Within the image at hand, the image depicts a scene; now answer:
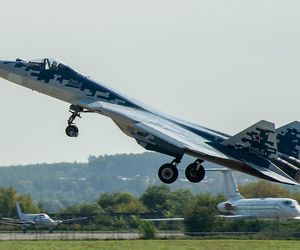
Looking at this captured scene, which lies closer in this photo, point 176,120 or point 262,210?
point 176,120

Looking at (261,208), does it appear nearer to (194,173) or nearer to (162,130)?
(194,173)

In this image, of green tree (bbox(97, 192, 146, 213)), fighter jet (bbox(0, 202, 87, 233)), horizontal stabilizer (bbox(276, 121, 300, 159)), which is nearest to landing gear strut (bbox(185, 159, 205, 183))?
horizontal stabilizer (bbox(276, 121, 300, 159))

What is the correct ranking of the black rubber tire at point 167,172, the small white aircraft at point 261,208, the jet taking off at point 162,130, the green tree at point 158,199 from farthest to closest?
the green tree at point 158,199
the small white aircraft at point 261,208
the black rubber tire at point 167,172
the jet taking off at point 162,130

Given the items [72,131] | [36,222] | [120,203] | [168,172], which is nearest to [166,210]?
[120,203]

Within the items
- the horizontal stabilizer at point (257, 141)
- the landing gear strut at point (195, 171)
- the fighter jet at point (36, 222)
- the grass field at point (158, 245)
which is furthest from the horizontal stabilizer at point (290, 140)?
the fighter jet at point (36, 222)

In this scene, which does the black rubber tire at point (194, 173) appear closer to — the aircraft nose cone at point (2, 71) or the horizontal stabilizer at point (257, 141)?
the horizontal stabilizer at point (257, 141)

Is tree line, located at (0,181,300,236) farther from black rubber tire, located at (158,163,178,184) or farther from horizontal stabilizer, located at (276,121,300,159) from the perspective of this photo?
black rubber tire, located at (158,163,178,184)

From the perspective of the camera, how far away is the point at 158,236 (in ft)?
236

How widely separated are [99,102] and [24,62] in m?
5.12

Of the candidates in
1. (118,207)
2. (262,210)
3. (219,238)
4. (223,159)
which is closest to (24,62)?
(223,159)

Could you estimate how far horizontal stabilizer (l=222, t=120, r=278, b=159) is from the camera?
46.9 metres

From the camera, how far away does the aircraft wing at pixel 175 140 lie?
47094 millimetres

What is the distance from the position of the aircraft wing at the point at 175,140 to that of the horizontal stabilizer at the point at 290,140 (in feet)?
8.52

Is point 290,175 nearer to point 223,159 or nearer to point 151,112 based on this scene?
point 223,159
